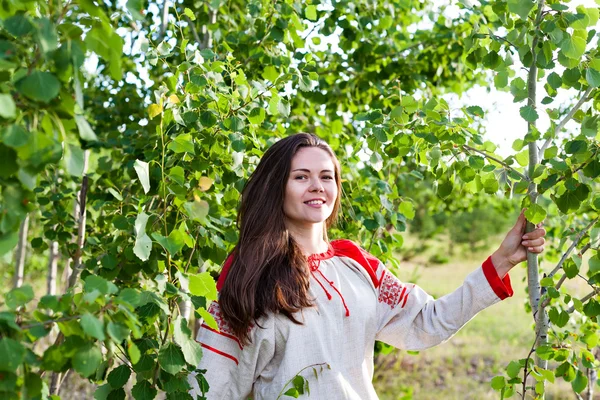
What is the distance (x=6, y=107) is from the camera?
861 mm

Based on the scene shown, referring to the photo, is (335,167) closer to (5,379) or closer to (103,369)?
(103,369)

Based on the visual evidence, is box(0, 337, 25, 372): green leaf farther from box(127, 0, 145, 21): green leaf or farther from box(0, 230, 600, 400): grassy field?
box(0, 230, 600, 400): grassy field

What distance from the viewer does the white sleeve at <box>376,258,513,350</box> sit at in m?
1.83

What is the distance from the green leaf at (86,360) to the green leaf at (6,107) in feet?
1.22

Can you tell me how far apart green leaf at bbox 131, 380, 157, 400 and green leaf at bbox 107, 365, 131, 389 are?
0.13 feet

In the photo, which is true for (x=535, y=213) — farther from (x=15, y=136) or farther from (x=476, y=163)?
(x=15, y=136)

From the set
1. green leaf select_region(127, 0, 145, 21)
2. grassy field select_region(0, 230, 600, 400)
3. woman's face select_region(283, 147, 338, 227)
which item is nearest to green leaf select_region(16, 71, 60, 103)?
green leaf select_region(127, 0, 145, 21)

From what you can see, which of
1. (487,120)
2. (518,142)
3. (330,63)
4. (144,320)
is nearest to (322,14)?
(330,63)

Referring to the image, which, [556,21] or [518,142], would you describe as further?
[518,142]

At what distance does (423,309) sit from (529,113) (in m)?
0.65

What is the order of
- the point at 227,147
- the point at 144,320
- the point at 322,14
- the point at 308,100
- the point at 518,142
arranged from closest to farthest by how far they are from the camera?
the point at 144,320
the point at 518,142
the point at 227,147
the point at 322,14
the point at 308,100

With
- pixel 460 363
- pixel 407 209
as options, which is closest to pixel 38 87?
pixel 407 209

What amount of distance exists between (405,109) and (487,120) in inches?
60.1

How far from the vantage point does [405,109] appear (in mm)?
1760
